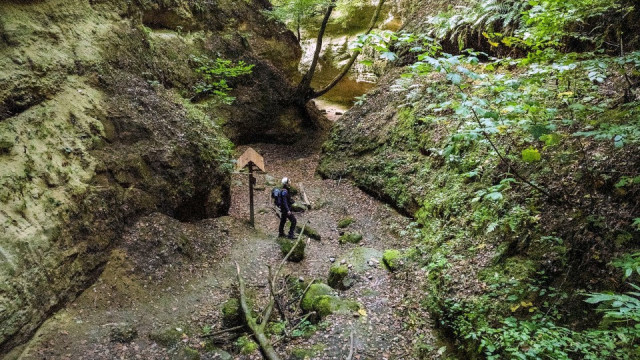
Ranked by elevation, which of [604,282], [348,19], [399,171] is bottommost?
[399,171]

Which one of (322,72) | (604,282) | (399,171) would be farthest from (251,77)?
(604,282)

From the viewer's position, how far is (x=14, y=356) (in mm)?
5055

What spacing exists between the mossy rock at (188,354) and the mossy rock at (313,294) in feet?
7.79

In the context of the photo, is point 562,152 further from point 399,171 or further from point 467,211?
point 399,171

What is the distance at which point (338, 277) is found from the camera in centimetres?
835

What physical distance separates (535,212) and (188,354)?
6.54 meters

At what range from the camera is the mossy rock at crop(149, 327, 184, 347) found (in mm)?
6242

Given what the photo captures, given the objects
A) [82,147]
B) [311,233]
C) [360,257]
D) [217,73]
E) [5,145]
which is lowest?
[311,233]

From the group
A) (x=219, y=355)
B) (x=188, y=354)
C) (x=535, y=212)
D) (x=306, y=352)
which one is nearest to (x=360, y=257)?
(x=306, y=352)

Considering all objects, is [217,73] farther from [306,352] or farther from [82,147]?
[306,352]

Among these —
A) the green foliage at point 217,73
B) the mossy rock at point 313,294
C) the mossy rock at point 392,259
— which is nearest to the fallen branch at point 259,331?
the mossy rock at point 313,294

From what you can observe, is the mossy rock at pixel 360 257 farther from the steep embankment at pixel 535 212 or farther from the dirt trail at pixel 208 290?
the steep embankment at pixel 535 212

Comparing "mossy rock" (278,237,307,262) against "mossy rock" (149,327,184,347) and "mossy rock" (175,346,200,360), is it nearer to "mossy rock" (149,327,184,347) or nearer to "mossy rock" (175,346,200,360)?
"mossy rock" (149,327,184,347)

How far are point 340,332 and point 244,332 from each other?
1.93 metres
